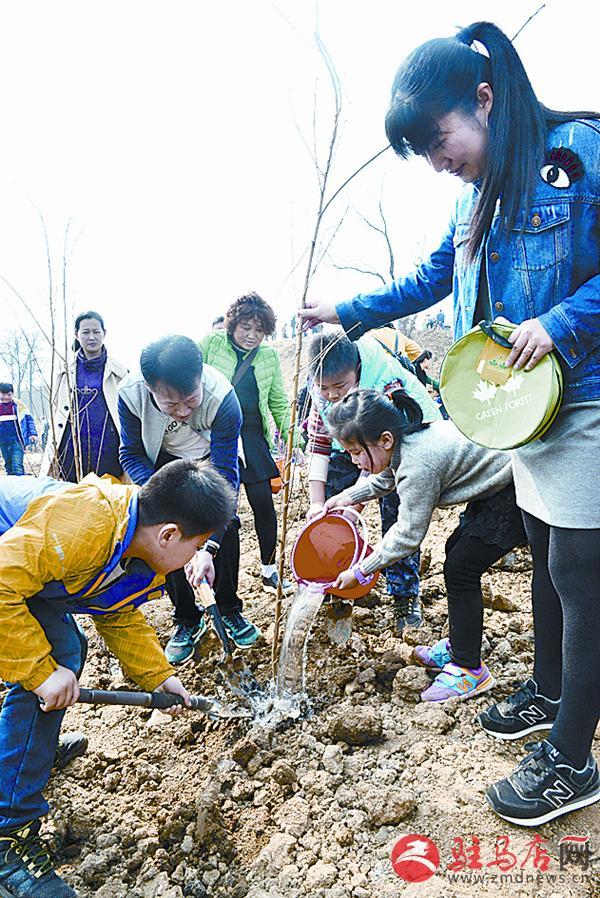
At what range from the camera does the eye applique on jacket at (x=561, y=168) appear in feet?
3.98

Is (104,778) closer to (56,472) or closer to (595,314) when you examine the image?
(56,472)

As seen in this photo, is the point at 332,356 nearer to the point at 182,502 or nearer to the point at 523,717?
the point at 182,502

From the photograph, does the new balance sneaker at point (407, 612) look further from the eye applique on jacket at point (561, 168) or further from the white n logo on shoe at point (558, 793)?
the eye applique on jacket at point (561, 168)

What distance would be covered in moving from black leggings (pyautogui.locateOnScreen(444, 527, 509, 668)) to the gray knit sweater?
13cm

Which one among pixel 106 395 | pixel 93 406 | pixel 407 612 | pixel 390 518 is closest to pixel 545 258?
pixel 390 518

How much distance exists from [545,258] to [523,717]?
136 centimetres

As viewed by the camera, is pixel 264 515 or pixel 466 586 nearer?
pixel 466 586

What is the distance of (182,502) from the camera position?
60.6 inches

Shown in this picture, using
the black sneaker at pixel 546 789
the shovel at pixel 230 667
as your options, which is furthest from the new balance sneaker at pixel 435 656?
the black sneaker at pixel 546 789

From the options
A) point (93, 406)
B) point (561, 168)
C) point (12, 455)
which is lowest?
point (12, 455)

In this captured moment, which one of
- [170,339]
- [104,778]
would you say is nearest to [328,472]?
[170,339]

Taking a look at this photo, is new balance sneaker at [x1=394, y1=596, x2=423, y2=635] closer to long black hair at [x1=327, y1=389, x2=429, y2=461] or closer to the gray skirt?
long black hair at [x1=327, y1=389, x2=429, y2=461]

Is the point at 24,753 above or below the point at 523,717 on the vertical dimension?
above

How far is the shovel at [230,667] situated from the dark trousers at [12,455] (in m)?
6.54
